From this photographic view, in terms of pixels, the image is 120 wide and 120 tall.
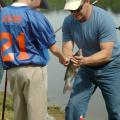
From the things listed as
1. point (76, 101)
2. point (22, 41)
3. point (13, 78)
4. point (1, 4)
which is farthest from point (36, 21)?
point (1, 4)

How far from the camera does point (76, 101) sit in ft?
20.2

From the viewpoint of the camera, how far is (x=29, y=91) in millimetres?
5414

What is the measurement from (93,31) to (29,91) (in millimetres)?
1136

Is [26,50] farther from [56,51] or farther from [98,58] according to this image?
[98,58]

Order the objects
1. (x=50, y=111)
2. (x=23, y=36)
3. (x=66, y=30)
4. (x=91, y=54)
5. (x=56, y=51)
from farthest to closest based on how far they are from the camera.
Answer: (x=50, y=111) < (x=66, y=30) < (x=91, y=54) < (x=56, y=51) < (x=23, y=36)

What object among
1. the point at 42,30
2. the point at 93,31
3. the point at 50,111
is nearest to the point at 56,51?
the point at 42,30

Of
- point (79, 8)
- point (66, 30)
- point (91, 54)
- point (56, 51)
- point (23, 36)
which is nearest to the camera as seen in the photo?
point (23, 36)

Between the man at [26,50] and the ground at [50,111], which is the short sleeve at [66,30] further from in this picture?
the ground at [50,111]

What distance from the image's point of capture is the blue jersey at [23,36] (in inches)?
208

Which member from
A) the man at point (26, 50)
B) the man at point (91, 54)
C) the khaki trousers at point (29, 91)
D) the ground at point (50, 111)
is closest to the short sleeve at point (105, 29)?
the man at point (91, 54)

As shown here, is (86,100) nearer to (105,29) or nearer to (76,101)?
(76,101)

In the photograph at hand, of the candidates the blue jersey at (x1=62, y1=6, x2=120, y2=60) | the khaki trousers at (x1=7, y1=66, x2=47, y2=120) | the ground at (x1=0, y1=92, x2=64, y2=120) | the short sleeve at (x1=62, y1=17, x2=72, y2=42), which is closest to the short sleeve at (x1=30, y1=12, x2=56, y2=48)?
the khaki trousers at (x1=7, y1=66, x2=47, y2=120)

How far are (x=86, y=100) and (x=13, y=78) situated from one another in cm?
119

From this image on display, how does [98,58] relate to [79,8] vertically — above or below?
below
